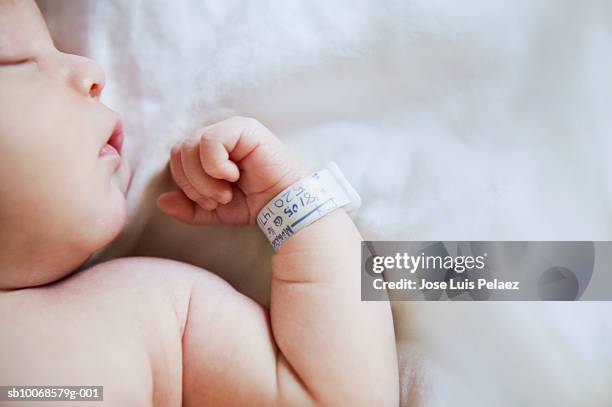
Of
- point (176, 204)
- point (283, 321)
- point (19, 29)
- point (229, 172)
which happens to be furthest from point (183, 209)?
point (19, 29)

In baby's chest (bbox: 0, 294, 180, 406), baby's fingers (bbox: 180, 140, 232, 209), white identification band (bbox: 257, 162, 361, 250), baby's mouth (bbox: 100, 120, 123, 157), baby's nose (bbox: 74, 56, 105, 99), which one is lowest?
baby's chest (bbox: 0, 294, 180, 406)

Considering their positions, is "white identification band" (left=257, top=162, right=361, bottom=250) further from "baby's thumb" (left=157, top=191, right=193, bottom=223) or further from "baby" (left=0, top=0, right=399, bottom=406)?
"baby's thumb" (left=157, top=191, right=193, bottom=223)

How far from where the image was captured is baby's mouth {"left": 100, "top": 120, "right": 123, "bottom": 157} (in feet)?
3.05

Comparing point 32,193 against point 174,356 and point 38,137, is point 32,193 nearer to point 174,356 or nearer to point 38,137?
point 38,137

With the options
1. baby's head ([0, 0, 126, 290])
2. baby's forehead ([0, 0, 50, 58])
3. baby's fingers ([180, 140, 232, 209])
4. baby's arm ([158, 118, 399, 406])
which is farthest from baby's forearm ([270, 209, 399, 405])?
baby's forehead ([0, 0, 50, 58])

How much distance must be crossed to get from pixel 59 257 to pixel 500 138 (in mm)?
637

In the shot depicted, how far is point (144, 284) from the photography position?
900 mm

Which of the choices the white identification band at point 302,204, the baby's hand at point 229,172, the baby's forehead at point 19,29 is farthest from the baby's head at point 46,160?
the white identification band at point 302,204

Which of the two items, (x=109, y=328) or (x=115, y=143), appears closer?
(x=109, y=328)

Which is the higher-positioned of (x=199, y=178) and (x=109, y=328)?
(x=199, y=178)

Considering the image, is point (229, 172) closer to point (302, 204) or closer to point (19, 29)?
point (302, 204)

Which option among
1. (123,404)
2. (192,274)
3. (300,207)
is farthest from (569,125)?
(123,404)

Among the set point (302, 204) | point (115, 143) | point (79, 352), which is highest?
point (115, 143)

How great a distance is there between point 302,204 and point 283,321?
165 millimetres
